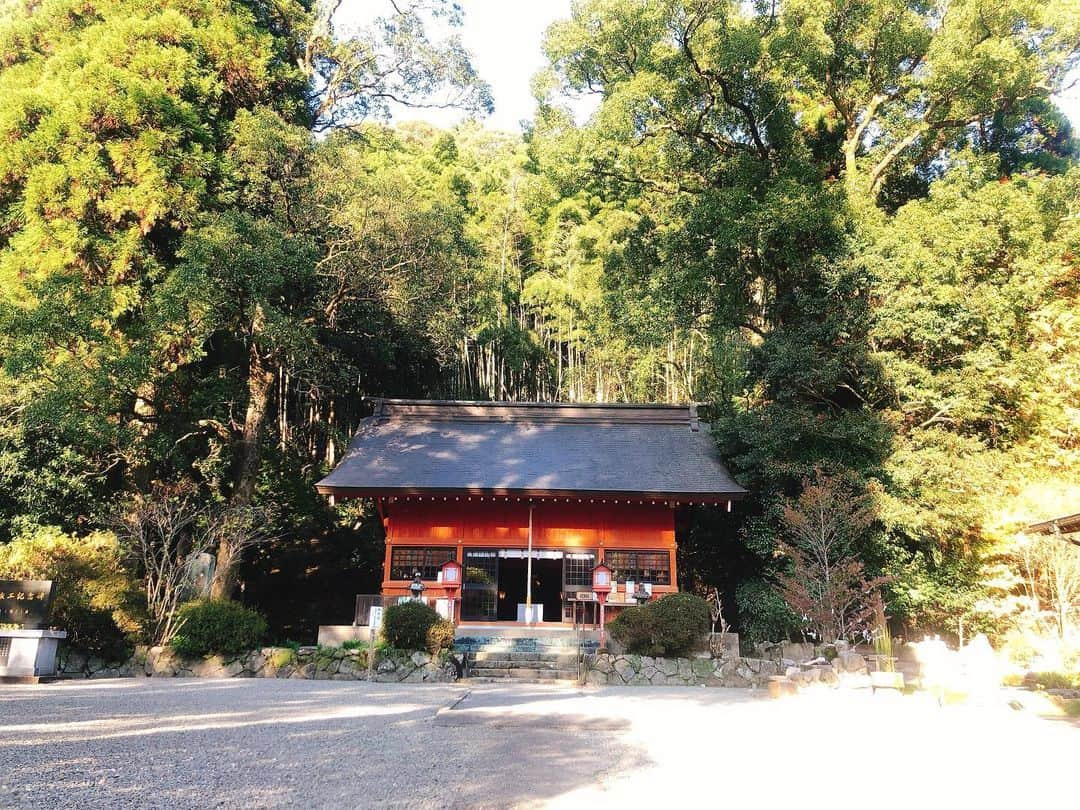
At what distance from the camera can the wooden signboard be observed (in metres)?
8.26

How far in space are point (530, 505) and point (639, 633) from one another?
421 cm

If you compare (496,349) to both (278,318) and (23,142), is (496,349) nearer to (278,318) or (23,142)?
(278,318)

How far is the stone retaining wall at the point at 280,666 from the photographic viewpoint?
8.98m

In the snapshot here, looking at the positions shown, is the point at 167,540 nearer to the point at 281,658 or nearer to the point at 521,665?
the point at 281,658

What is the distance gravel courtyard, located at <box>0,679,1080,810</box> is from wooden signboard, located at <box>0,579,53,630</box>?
198 centimetres

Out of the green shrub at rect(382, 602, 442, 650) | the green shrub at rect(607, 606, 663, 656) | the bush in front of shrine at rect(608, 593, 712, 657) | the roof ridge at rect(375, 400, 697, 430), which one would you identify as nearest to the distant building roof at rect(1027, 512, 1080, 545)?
the bush in front of shrine at rect(608, 593, 712, 657)

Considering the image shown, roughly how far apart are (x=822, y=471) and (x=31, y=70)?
16.4 metres

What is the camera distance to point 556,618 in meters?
15.8

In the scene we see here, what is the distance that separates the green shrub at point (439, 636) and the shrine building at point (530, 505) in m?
2.58

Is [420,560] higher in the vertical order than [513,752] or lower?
higher

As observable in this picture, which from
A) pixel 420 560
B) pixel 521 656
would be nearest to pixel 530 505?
pixel 420 560

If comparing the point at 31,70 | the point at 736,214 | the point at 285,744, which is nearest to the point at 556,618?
the point at 736,214

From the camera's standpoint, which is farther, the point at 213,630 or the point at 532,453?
the point at 532,453

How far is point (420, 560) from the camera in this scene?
13086 mm
